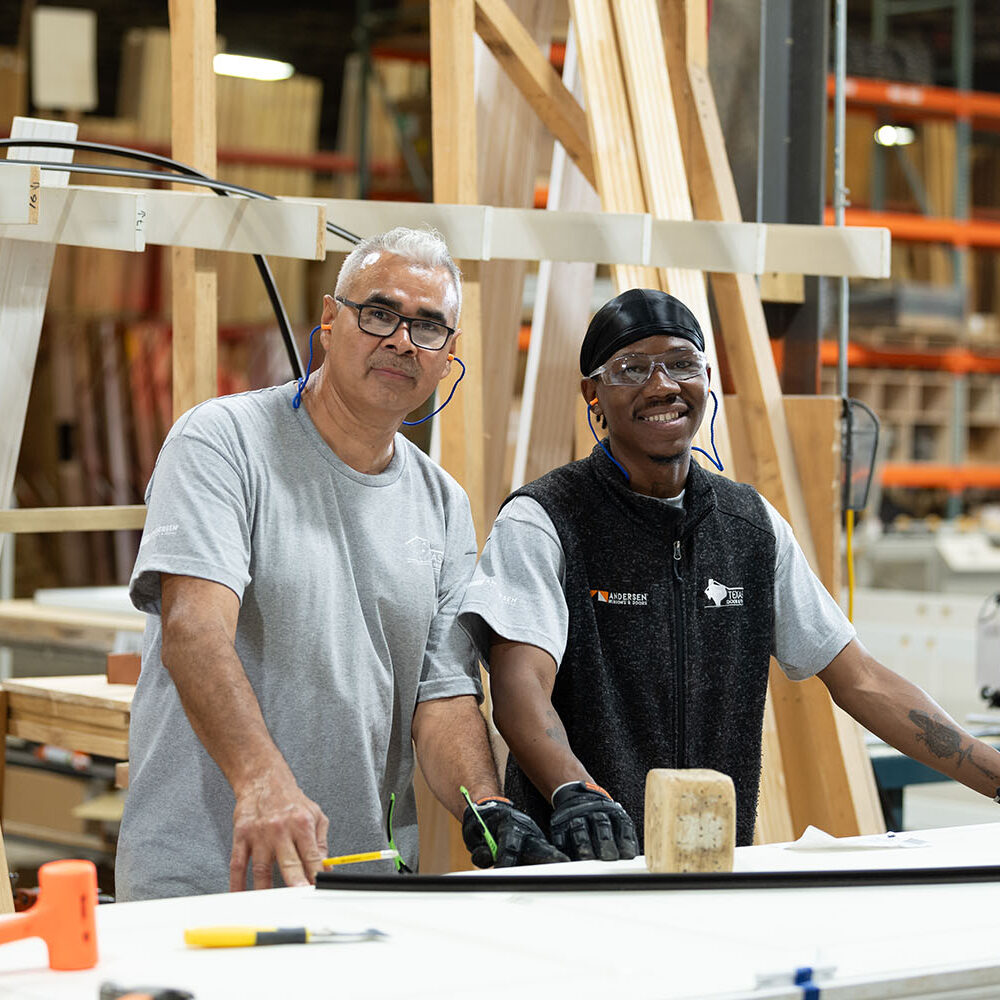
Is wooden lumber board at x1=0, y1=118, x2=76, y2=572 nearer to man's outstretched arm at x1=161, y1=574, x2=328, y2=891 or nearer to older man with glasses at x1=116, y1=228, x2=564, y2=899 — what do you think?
older man with glasses at x1=116, y1=228, x2=564, y2=899

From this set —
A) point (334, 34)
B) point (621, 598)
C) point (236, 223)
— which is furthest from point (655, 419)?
point (334, 34)

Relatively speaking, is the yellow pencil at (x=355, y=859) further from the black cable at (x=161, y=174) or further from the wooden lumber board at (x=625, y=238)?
the wooden lumber board at (x=625, y=238)

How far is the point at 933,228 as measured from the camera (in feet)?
31.0

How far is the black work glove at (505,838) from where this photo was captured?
2.04 metres

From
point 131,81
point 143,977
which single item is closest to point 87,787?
point 143,977

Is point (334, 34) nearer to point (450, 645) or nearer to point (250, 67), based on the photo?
point (250, 67)

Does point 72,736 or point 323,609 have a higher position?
point 323,609

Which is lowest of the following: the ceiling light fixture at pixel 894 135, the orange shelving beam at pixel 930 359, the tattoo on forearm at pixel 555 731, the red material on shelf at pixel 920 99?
the tattoo on forearm at pixel 555 731

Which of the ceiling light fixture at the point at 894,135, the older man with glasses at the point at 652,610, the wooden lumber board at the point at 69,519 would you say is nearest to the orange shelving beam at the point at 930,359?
the ceiling light fixture at the point at 894,135

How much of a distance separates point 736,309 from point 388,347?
121 cm

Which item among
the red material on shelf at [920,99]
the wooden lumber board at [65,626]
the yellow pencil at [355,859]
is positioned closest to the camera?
the yellow pencil at [355,859]

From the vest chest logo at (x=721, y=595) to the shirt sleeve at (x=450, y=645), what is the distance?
40 centimetres

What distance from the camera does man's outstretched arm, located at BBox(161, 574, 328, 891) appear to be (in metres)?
1.98

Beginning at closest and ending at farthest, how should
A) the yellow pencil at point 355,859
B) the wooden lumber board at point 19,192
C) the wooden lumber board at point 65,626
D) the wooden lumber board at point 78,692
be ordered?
1. the yellow pencil at point 355,859
2. the wooden lumber board at point 19,192
3. the wooden lumber board at point 78,692
4. the wooden lumber board at point 65,626
